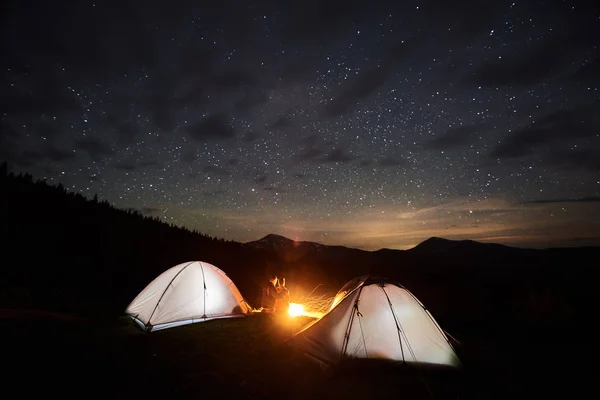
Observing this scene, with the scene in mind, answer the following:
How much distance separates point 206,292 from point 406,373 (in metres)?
6.59

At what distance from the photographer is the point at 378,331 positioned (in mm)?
6551

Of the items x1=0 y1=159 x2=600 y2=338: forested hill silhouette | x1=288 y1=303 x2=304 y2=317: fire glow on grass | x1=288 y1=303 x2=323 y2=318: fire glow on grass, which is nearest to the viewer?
x1=288 y1=303 x2=323 y2=318: fire glow on grass

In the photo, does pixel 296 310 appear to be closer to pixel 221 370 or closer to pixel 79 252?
pixel 221 370

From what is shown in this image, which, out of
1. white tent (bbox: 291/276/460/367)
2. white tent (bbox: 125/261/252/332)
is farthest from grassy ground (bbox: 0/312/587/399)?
white tent (bbox: 125/261/252/332)

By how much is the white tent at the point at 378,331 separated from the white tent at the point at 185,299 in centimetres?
415

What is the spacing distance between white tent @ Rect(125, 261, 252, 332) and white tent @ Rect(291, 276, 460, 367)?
4146mm

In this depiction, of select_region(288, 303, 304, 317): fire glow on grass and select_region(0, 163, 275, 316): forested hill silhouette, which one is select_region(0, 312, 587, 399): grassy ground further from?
select_region(0, 163, 275, 316): forested hill silhouette

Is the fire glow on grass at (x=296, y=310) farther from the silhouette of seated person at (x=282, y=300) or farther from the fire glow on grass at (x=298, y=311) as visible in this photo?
the silhouette of seated person at (x=282, y=300)

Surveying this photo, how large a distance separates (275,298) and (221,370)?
602cm

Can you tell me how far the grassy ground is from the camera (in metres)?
5.17

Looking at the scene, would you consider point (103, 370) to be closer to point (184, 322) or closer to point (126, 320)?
point (184, 322)

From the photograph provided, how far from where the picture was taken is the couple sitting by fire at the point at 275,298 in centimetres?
1205

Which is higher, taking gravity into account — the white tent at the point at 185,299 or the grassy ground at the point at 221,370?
the white tent at the point at 185,299

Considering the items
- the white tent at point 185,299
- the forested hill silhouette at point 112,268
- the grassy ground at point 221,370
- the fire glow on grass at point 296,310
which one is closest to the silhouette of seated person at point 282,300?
the fire glow on grass at point 296,310
